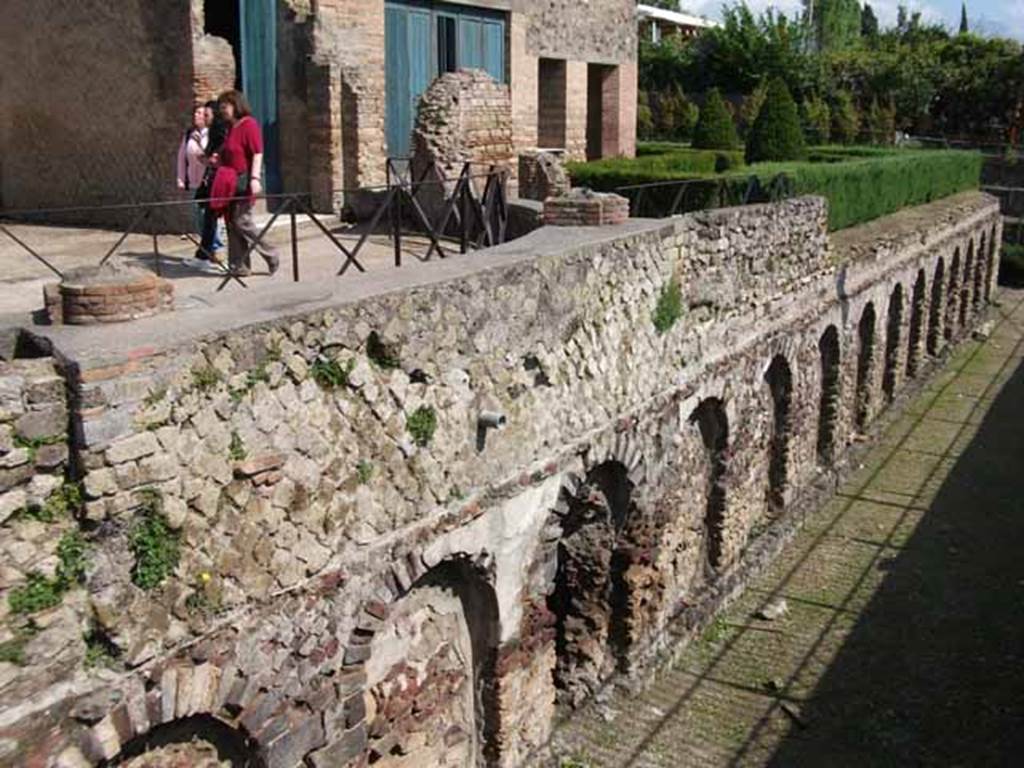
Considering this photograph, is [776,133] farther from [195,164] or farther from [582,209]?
[195,164]

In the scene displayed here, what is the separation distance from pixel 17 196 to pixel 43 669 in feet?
35.2

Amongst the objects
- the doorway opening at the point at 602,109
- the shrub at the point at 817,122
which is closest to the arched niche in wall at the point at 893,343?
the doorway opening at the point at 602,109

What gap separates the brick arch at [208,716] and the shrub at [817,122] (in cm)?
3807

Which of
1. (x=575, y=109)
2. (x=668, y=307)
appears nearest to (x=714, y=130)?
(x=575, y=109)

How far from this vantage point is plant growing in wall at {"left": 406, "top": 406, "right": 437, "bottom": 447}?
Result: 6.77 meters

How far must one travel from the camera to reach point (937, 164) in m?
25.8

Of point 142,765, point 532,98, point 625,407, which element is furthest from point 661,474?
point 532,98

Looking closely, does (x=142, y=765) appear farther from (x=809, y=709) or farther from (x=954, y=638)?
(x=954, y=638)

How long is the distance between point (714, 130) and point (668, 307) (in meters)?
14.8

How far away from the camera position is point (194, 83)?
11570 millimetres

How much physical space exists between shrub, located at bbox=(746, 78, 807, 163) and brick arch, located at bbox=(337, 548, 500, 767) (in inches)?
656

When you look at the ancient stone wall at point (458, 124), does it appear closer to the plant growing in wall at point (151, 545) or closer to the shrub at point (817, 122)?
the plant growing in wall at point (151, 545)

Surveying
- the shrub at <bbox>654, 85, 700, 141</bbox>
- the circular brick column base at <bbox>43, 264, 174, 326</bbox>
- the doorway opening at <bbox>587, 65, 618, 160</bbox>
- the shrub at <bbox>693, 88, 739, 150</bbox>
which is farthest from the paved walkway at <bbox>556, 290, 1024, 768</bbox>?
the shrub at <bbox>654, 85, 700, 141</bbox>

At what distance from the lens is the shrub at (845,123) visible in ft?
137
